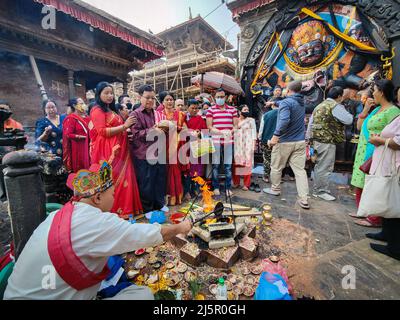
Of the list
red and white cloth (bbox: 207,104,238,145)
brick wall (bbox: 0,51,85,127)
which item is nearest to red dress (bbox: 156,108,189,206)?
red and white cloth (bbox: 207,104,238,145)

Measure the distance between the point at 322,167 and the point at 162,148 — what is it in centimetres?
356

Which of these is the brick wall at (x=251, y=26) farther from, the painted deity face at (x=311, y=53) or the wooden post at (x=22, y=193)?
the wooden post at (x=22, y=193)

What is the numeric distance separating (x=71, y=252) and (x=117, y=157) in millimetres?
2327

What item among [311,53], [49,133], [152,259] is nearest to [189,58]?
[311,53]

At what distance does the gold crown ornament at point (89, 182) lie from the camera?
1.37 meters

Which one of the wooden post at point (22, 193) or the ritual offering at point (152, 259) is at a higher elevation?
the wooden post at point (22, 193)

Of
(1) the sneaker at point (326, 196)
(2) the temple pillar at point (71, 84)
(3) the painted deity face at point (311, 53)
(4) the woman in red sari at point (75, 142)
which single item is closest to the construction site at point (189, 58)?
(3) the painted deity face at point (311, 53)

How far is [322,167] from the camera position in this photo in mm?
4285

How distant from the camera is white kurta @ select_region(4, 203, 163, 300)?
1089 millimetres

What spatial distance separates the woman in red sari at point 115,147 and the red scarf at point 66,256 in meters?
1.87

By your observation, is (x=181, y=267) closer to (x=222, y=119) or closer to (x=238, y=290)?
(x=238, y=290)

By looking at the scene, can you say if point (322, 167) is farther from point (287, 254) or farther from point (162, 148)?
point (162, 148)

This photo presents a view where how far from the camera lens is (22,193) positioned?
167cm
